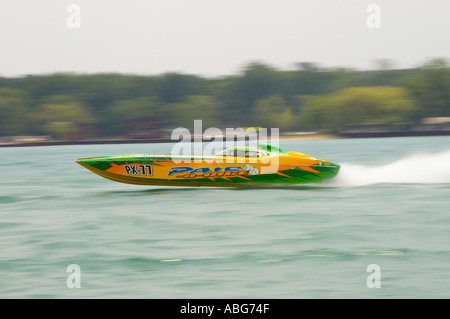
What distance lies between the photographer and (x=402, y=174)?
16.7 meters

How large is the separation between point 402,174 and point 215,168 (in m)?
5.37

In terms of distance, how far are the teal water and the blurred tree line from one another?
65.5 meters

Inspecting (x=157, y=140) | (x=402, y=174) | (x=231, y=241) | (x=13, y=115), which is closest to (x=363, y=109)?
(x=157, y=140)

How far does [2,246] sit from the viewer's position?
31.4ft

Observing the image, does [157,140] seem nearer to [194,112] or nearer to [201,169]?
[194,112]

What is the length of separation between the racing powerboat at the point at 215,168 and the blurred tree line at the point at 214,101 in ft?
213

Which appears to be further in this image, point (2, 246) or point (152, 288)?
point (2, 246)

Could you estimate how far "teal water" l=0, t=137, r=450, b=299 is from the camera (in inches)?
292

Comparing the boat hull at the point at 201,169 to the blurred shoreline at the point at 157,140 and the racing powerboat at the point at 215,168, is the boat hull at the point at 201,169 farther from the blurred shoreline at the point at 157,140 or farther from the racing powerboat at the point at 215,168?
the blurred shoreline at the point at 157,140

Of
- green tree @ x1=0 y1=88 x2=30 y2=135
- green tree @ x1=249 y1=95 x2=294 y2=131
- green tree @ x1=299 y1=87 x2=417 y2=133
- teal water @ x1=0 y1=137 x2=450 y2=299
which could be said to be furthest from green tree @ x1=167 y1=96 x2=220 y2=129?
teal water @ x1=0 y1=137 x2=450 y2=299

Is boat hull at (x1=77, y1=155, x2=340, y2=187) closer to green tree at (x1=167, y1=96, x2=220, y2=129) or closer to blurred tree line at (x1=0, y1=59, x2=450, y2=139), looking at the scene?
blurred tree line at (x1=0, y1=59, x2=450, y2=139)

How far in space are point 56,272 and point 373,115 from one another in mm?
76535

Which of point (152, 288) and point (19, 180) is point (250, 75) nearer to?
point (19, 180)

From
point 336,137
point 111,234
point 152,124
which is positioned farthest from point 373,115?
point 111,234
